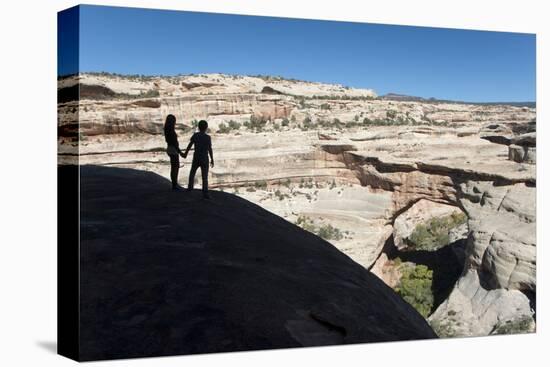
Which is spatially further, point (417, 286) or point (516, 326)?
point (417, 286)

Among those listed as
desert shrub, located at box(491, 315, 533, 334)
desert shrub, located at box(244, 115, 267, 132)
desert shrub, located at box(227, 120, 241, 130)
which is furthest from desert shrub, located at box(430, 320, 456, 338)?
desert shrub, located at box(227, 120, 241, 130)

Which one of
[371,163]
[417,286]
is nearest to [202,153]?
[371,163]

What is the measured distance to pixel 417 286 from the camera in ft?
35.1

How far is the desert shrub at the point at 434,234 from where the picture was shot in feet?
36.4

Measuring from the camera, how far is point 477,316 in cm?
1034

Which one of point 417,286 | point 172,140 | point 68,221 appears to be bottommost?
point 417,286

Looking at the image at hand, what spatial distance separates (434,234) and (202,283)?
5.32 m

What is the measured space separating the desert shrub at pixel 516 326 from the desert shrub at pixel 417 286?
0.92 m

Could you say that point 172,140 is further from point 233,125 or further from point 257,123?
point 257,123

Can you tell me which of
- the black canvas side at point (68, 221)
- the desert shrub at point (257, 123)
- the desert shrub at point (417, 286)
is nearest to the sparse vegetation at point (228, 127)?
the desert shrub at point (257, 123)

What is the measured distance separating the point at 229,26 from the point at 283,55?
77 cm

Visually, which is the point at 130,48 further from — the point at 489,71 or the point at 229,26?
the point at 489,71

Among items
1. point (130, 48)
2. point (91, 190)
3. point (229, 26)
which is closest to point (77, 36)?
point (130, 48)

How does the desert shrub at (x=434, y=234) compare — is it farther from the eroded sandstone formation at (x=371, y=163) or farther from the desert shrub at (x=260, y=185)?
the desert shrub at (x=260, y=185)
